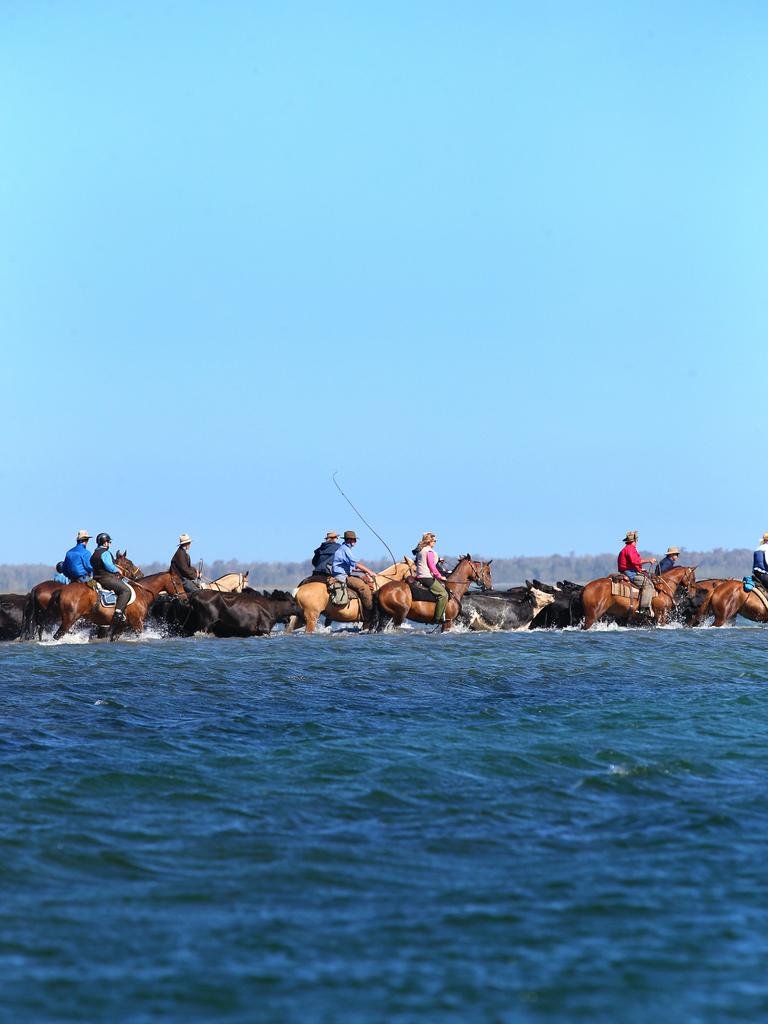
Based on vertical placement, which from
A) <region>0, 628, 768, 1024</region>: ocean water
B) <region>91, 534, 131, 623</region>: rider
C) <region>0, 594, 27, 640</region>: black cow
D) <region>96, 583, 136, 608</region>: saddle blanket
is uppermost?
<region>91, 534, 131, 623</region>: rider

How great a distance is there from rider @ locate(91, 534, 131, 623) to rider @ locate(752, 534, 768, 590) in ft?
54.7

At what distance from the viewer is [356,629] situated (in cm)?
3538

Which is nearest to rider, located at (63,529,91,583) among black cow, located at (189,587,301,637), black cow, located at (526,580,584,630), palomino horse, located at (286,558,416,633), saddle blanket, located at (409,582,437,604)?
black cow, located at (189,587,301,637)

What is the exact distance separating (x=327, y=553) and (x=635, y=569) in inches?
317

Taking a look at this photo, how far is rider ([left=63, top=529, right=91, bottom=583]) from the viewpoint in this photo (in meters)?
30.4

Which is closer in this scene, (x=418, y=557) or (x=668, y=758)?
(x=668, y=758)

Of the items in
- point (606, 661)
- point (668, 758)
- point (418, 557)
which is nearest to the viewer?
point (668, 758)

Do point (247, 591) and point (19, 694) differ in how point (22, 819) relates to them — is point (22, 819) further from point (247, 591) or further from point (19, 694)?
point (247, 591)

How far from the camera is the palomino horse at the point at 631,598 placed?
34500 mm

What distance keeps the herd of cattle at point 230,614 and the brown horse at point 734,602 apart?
3.74 metres

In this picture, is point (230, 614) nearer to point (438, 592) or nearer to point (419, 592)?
point (419, 592)

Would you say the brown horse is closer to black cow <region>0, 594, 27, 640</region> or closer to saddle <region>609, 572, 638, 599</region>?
saddle <region>609, 572, 638, 599</region>

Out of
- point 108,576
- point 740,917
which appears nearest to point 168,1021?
point 740,917

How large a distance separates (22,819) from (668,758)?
24.0 ft
